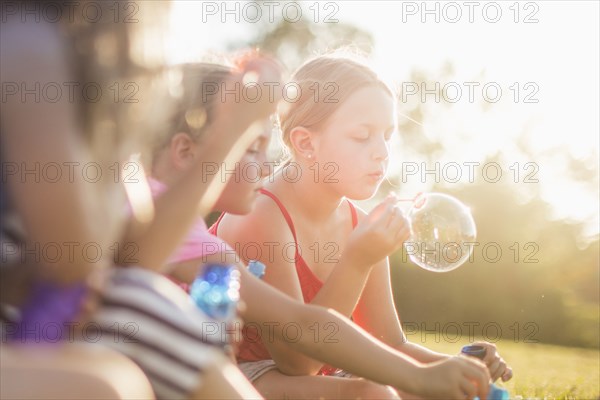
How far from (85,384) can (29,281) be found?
28 cm

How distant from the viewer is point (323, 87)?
3.78 meters

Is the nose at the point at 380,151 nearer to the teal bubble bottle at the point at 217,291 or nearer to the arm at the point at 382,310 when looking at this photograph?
the arm at the point at 382,310

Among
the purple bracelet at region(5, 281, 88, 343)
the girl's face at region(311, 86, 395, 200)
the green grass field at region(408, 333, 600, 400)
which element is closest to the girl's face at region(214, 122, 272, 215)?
the girl's face at region(311, 86, 395, 200)

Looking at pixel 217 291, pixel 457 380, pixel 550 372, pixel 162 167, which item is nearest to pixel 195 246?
pixel 217 291

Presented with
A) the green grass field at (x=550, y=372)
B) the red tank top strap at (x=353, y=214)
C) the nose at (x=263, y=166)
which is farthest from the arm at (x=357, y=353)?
the green grass field at (x=550, y=372)

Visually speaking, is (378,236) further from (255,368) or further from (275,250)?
(255,368)

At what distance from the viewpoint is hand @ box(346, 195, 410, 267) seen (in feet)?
10.3

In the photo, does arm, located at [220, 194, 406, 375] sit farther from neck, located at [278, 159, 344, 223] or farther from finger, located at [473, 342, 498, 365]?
finger, located at [473, 342, 498, 365]

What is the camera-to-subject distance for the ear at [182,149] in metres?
3.20

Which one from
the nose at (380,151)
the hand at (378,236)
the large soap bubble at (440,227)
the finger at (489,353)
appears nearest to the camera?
the hand at (378,236)

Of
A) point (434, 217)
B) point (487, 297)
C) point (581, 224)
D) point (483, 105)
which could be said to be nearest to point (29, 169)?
point (434, 217)

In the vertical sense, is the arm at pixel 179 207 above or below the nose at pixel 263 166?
above

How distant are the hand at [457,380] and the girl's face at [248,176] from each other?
970 millimetres

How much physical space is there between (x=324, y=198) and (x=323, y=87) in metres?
0.50
